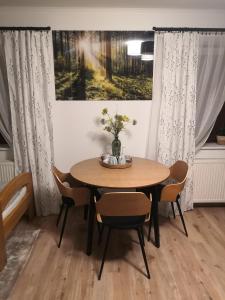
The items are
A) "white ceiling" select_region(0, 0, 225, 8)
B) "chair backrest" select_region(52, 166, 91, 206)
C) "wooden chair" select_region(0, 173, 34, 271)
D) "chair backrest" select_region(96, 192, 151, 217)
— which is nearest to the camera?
"chair backrest" select_region(96, 192, 151, 217)

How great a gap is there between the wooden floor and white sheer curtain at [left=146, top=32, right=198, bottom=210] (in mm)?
780

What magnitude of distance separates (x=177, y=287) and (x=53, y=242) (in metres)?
1.33

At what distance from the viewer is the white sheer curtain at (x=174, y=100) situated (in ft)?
9.20

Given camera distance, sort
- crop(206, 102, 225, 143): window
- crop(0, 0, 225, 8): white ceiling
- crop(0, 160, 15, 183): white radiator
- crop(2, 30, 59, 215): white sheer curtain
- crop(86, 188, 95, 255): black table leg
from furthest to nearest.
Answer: crop(206, 102, 225, 143): window < crop(0, 160, 15, 183): white radiator < crop(2, 30, 59, 215): white sheer curtain < crop(0, 0, 225, 8): white ceiling < crop(86, 188, 95, 255): black table leg

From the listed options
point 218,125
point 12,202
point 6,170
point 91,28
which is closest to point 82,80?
point 91,28

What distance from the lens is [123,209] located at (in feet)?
6.48

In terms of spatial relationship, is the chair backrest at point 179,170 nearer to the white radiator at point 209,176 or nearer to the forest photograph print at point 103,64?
the white radiator at point 209,176

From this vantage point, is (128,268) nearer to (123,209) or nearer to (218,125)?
(123,209)

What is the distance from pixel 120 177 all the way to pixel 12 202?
3.58 feet

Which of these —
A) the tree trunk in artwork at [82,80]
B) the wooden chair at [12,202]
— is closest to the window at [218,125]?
the tree trunk in artwork at [82,80]

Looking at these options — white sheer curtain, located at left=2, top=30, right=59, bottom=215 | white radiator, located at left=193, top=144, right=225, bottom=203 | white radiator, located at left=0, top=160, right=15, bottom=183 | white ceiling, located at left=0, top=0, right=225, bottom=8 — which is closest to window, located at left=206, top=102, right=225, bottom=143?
white radiator, located at left=193, top=144, right=225, bottom=203

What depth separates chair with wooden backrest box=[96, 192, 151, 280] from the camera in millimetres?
1923

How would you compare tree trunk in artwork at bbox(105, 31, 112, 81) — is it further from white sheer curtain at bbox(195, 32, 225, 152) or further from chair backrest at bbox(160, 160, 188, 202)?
chair backrest at bbox(160, 160, 188, 202)

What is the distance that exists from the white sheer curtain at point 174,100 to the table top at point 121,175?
0.41 m
